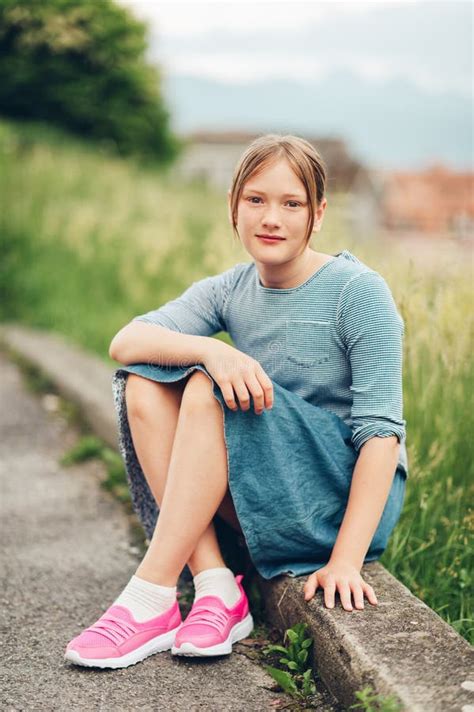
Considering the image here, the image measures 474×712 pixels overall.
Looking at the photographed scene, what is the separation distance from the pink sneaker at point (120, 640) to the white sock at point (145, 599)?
0.4 inches

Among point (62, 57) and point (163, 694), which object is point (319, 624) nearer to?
point (163, 694)

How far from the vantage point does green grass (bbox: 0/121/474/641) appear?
2.19m

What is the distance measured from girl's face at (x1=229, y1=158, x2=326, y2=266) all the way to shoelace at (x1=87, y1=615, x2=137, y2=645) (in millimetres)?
860

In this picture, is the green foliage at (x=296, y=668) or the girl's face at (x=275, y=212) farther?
the girl's face at (x=275, y=212)

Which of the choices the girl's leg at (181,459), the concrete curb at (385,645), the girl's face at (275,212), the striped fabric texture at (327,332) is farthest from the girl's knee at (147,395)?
the concrete curb at (385,645)

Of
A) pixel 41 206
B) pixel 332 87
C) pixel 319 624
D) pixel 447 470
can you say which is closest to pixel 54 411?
pixel 447 470

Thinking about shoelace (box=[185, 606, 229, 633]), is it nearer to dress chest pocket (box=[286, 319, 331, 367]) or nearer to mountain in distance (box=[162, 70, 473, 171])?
dress chest pocket (box=[286, 319, 331, 367])

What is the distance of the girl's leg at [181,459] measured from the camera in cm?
183

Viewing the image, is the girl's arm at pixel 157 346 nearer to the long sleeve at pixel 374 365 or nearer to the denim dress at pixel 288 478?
the denim dress at pixel 288 478

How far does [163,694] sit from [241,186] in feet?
3.65

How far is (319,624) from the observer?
5.73ft

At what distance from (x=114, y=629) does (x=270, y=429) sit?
1.78 feet

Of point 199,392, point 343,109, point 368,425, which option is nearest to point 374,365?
point 368,425

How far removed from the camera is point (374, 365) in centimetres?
186
